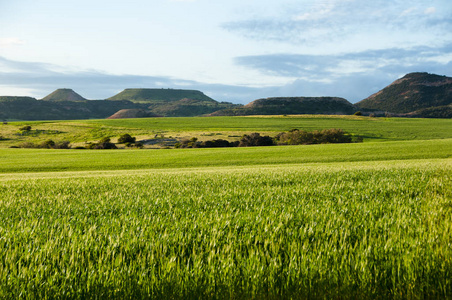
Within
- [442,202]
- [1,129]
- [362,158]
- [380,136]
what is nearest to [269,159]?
[362,158]

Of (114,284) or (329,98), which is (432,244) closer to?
(114,284)

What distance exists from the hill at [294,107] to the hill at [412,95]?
10.0 m

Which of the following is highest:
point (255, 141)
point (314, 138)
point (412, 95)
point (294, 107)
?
point (412, 95)

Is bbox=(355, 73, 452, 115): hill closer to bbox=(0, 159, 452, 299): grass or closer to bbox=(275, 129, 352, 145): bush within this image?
bbox=(275, 129, 352, 145): bush

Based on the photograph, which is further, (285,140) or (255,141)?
(285,140)

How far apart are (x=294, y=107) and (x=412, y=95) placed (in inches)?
2226

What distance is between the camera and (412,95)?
509 feet

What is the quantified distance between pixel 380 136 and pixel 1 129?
100382 millimetres

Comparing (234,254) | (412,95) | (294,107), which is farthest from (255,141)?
(412,95)

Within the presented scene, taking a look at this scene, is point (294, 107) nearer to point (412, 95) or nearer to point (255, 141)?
point (412, 95)

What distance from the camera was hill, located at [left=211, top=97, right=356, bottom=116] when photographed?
158400 mm

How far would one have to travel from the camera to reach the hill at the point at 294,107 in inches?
6236

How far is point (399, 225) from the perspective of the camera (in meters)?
4.93

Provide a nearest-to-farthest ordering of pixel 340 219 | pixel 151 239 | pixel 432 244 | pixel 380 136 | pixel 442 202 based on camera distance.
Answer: pixel 432 244
pixel 151 239
pixel 340 219
pixel 442 202
pixel 380 136
